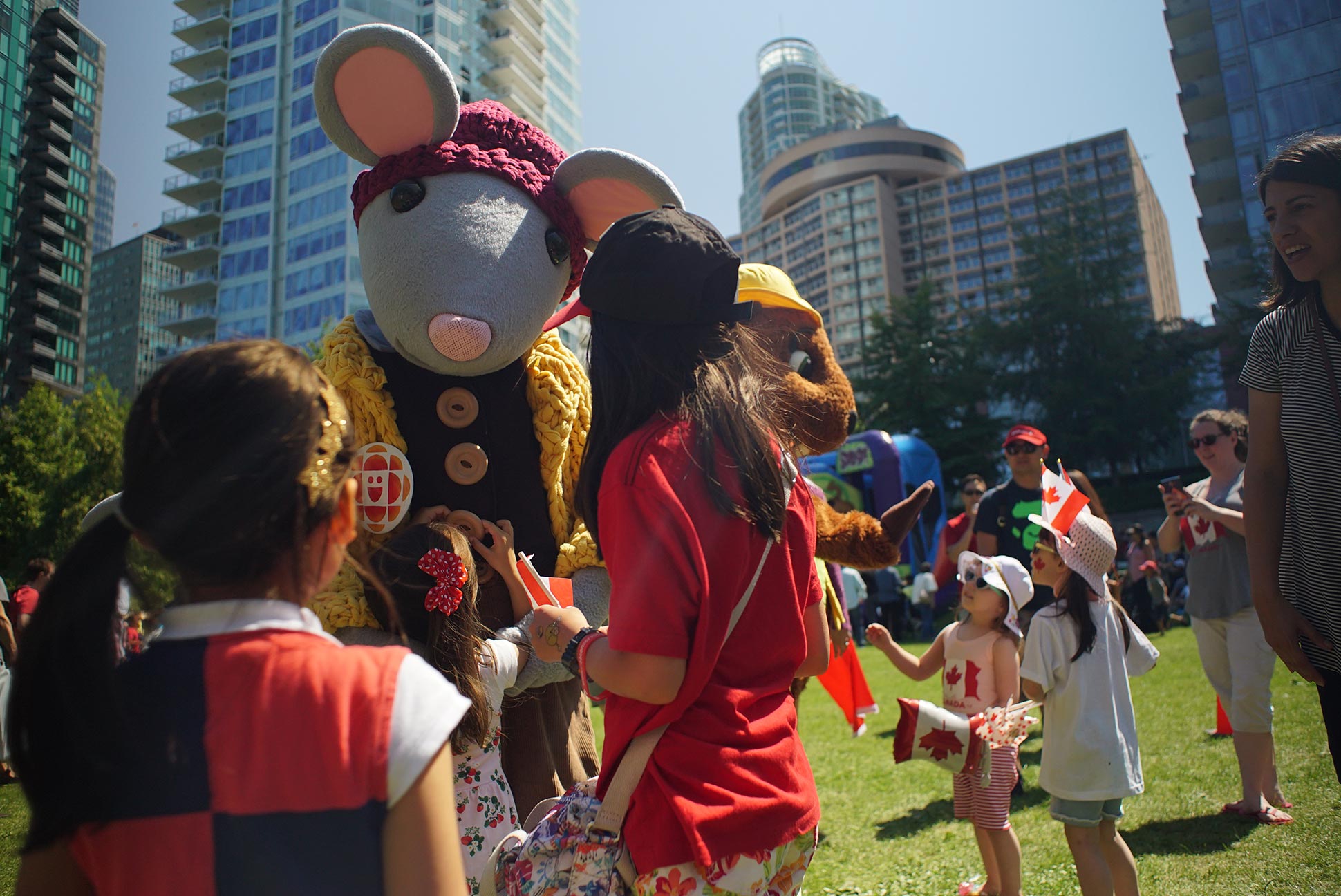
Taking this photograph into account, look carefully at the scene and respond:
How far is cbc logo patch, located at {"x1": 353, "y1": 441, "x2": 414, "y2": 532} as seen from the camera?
2.64m

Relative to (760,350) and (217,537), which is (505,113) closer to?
(760,350)

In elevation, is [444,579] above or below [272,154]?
below

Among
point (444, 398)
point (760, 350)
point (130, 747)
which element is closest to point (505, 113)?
point (444, 398)

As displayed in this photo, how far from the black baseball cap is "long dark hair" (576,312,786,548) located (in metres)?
0.04

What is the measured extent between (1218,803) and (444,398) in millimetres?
4155

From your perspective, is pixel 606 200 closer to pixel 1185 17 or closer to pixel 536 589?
pixel 536 589

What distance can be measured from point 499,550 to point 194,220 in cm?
4815

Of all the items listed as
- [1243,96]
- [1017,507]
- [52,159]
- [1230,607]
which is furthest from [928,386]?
[52,159]

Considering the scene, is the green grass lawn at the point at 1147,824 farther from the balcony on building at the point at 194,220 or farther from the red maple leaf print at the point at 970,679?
the balcony on building at the point at 194,220

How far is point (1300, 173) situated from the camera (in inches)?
90.7

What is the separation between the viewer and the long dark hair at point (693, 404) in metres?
1.58

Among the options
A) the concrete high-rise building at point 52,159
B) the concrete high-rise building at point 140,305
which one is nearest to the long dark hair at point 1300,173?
the concrete high-rise building at point 52,159

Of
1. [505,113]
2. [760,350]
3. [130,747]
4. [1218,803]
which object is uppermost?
[505,113]

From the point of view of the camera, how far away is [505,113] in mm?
3119
